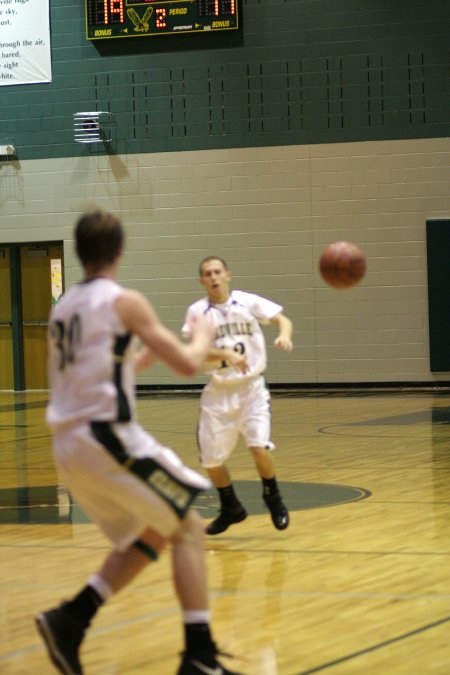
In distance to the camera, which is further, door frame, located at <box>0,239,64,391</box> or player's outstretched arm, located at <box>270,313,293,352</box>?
door frame, located at <box>0,239,64,391</box>

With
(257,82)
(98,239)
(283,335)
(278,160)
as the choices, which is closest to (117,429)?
(98,239)

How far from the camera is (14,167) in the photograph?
19.8 meters

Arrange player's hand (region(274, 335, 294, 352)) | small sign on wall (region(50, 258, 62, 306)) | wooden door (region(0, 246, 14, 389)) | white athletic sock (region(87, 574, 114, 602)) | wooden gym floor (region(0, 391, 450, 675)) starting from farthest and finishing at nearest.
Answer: wooden door (region(0, 246, 14, 389)) → small sign on wall (region(50, 258, 62, 306)) → player's hand (region(274, 335, 294, 352)) → wooden gym floor (region(0, 391, 450, 675)) → white athletic sock (region(87, 574, 114, 602))

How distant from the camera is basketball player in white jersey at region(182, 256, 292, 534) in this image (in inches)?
291

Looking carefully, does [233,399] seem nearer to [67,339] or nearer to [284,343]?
[284,343]

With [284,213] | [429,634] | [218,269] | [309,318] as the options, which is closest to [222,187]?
[284,213]

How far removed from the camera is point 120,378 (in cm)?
409

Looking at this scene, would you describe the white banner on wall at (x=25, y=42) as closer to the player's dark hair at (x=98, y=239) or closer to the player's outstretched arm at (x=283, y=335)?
the player's outstretched arm at (x=283, y=335)

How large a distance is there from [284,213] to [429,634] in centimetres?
1387

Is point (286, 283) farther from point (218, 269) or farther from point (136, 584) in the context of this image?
point (136, 584)

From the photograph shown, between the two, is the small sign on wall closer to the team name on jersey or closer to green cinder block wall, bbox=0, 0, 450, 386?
green cinder block wall, bbox=0, 0, 450, 386

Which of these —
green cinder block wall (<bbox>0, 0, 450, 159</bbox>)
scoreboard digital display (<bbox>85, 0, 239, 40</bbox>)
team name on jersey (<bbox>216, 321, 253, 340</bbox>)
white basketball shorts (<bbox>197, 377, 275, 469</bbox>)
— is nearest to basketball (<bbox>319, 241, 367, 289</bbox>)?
team name on jersey (<bbox>216, 321, 253, 340</bbox>)

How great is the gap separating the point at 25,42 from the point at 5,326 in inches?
191

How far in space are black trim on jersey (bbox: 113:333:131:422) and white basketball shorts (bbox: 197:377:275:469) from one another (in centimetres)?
334
